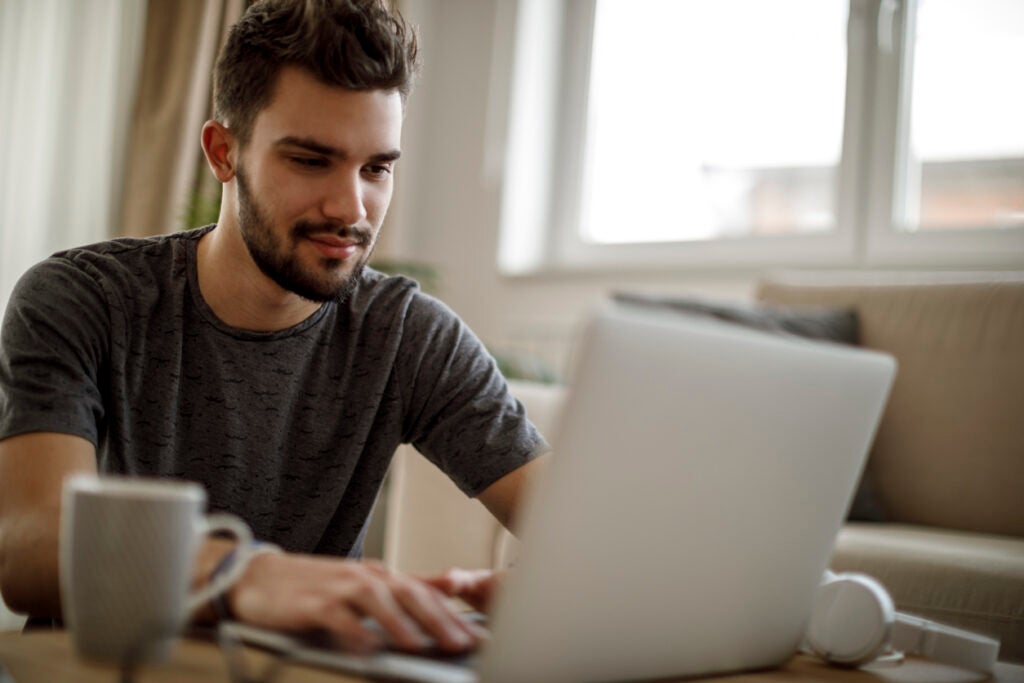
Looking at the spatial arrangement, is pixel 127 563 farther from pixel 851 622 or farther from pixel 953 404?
pixel 953 404

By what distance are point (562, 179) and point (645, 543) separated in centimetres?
314

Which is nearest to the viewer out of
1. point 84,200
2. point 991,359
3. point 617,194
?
point 991,359

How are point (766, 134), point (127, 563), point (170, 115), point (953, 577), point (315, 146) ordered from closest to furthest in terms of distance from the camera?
point (127, 563), point (315, 146), point (953, 577), point (170, 115), point (766, 134)

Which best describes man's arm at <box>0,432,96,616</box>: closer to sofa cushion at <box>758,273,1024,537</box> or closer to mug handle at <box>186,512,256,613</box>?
mug handle at <box>186,512,256,613</box>

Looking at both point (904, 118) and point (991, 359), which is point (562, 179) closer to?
point (904, 118)

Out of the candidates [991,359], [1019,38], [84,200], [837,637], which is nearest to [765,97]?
[1019,38]

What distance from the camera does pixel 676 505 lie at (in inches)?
25.7

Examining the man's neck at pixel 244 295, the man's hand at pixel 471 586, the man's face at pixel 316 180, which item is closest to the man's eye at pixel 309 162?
the man's face at pixel 316 180

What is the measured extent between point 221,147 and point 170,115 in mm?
1899

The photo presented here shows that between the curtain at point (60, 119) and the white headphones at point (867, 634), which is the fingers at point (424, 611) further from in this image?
the curtain at point (60, 119)

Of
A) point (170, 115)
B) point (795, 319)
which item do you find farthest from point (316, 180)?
point (170, 115)

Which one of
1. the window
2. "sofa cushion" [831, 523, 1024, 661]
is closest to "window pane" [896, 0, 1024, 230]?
the window

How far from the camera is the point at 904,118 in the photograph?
2.97 metres

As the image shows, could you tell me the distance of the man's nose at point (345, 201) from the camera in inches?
47.7
